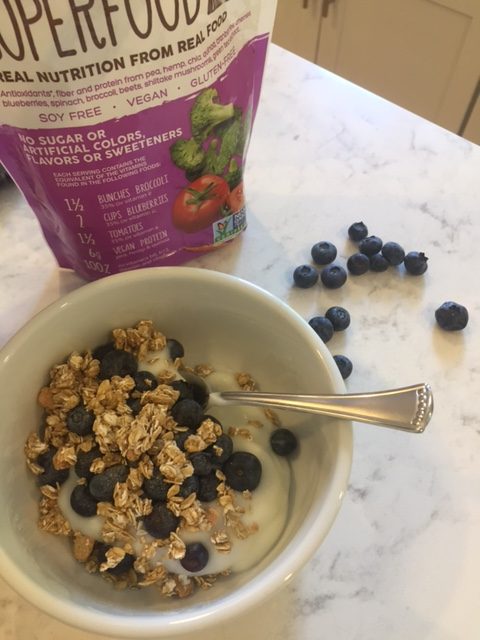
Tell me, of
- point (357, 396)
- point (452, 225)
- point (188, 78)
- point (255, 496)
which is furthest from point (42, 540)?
point (452, 225)

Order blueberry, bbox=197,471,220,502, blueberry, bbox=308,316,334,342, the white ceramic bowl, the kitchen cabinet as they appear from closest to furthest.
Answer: the white ceramic bowl, blueberry, bbox=197,471,220,502, blueberry, bbox=308,316,334,342, the kitchen cabinet

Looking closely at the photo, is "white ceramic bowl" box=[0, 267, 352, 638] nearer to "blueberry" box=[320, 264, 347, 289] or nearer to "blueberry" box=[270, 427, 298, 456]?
"blueberry" box=[270, 427, 298, 456]

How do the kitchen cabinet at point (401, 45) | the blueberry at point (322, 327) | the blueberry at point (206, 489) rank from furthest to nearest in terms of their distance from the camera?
the kitchen cabinet at point (401, 45) → the blueberry at point (322, 327) → the blueberry at point (206, 489)

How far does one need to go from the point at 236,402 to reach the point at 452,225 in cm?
37

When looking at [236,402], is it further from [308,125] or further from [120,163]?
[308,125]

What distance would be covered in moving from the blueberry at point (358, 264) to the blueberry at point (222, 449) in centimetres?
26

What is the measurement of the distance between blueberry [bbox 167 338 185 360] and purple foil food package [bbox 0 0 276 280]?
11 cm

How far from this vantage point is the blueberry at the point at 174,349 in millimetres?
591

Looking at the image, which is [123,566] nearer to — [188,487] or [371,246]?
[188,487]

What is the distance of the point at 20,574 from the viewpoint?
0.42 m

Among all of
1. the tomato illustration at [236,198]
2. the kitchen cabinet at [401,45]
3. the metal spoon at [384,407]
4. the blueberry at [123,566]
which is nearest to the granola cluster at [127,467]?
the blueberry at [123,566]

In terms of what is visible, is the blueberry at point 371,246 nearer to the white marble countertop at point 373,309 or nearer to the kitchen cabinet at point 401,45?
the white marble countertop at point 373,309

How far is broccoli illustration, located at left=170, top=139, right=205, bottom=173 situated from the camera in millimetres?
551

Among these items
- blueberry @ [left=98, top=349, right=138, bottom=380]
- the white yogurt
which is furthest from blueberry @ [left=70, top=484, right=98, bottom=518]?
blueberry @ [left=98, top=349, right=138, bottom=380]
